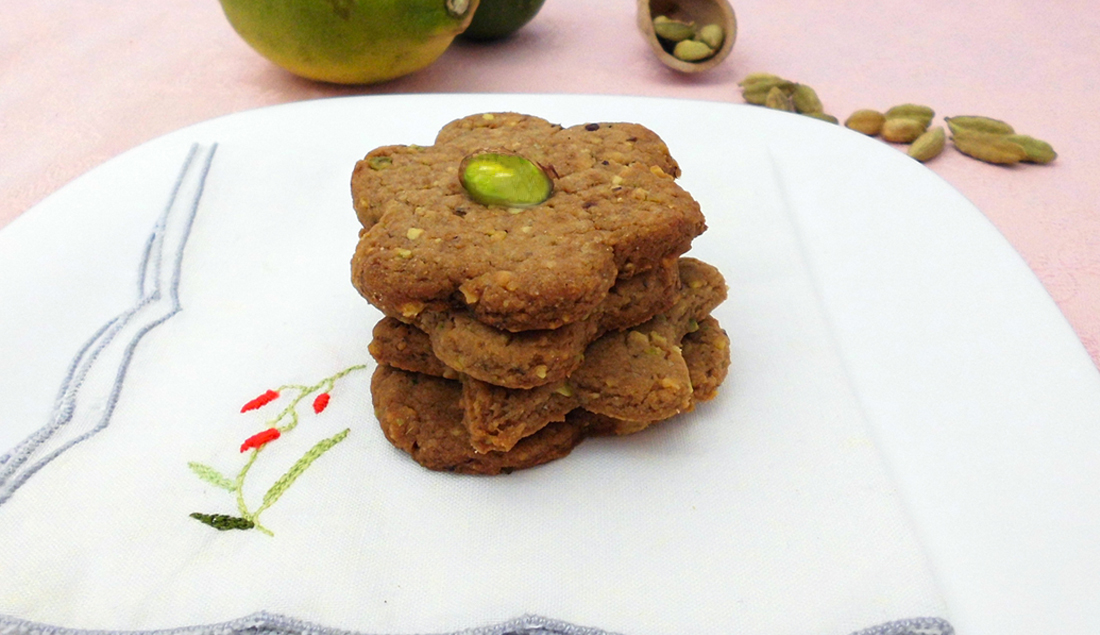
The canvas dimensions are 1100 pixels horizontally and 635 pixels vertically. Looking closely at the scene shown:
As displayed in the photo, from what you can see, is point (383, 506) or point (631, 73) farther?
point (631, 73)

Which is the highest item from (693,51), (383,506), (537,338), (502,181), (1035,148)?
(502,181)

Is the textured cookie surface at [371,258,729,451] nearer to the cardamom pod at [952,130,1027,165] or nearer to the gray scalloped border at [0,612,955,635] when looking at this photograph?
the gray scalloped border at [0,612,955,635]

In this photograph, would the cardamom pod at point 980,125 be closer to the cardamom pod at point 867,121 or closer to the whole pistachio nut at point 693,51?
the cardamom pod at point 867,121

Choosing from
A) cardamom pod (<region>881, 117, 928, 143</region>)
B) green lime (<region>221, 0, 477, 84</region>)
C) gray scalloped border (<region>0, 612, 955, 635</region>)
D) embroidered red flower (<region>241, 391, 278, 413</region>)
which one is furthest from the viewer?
cardamom pod (<region>881, 117, 928, 143</region>)

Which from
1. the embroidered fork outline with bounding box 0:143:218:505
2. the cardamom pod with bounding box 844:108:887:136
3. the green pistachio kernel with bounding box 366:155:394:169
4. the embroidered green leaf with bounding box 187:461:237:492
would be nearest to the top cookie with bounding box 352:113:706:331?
the green pistachio kernel with bounding box 366:155:394:169

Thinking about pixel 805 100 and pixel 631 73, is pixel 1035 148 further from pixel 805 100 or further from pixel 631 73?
pixel 631 73

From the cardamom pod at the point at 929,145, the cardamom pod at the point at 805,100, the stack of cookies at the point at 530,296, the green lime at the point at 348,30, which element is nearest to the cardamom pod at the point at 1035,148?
the cardamom pod at the point at 929,145

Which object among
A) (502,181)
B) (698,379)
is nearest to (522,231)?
(502,181)
